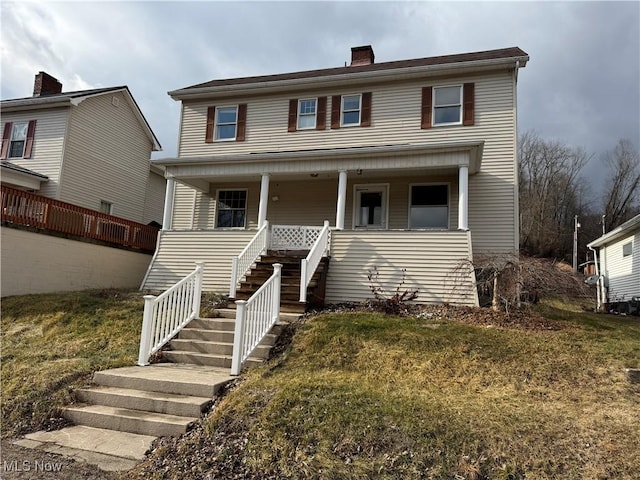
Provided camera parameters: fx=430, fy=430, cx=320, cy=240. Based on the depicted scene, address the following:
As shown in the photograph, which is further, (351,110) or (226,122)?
(226,122)

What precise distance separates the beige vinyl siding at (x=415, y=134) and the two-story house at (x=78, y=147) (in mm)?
4168

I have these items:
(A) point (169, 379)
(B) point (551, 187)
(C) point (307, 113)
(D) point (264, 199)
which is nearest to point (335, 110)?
(C) point (307, 113)

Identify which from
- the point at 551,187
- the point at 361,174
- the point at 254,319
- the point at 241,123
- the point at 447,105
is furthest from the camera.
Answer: the point at 551,187

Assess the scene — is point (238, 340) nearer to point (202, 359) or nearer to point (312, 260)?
point (202, 359)

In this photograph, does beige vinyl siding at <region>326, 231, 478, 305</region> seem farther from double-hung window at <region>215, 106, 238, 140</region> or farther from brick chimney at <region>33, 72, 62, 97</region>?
brick chimney at <region>33, 72, 62, 97</region>

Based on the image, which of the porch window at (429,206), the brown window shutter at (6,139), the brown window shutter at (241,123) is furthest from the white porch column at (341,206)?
the brown window shutter at (6,139)

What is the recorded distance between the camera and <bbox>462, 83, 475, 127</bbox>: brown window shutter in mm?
12719

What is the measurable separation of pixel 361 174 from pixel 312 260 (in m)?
4.10

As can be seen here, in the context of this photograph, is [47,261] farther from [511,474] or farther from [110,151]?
[511,474]

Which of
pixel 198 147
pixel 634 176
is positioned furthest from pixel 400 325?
pixel 634 176

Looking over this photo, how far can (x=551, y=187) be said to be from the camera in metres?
39.1

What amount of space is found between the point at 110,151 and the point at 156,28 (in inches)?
409

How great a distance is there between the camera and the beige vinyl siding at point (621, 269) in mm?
15453

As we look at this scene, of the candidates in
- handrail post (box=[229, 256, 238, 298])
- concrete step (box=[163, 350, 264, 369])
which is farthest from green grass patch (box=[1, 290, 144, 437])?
handrail post (box=[229, 256, 238, 298])
